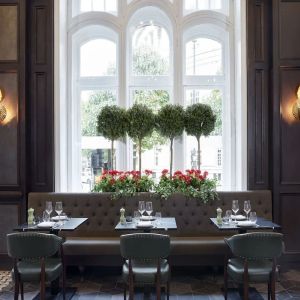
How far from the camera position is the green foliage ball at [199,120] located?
615 centimetres

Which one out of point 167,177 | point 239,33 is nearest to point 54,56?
point 167,177

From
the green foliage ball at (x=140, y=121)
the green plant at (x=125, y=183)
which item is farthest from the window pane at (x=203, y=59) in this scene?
the green plant at (x=125, y=183)

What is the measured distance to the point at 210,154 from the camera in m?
6.96

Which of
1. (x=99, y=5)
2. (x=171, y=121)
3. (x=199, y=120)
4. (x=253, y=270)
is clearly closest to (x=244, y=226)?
(x=253, y=270)

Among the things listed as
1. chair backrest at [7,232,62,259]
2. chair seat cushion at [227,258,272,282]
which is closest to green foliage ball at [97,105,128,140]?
chair backrest at [7,232,62,259]

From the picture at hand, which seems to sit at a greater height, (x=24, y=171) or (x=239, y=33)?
(x=239, y=33)

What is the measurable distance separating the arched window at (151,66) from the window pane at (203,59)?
0.37m

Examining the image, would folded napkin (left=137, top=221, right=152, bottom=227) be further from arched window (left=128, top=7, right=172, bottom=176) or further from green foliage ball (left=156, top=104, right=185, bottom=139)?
arched window (left=128, top=7, right=172, bottom=176)

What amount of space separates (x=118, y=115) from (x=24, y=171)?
1.75 meters

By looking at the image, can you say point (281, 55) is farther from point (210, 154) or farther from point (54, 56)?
point (54, 56)

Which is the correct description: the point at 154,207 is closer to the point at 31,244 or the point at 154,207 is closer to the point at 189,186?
the point at 189,186

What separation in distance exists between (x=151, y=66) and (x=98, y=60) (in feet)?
3.26

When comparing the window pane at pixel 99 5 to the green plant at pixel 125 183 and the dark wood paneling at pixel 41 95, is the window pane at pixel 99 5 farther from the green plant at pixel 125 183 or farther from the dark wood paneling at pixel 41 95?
the green plant at pixel 125 183

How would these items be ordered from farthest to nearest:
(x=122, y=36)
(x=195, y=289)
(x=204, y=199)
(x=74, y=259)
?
(x=122, y=36) → (x=204, y=199) → (x=74, y=259) → (x=195, y=289)
